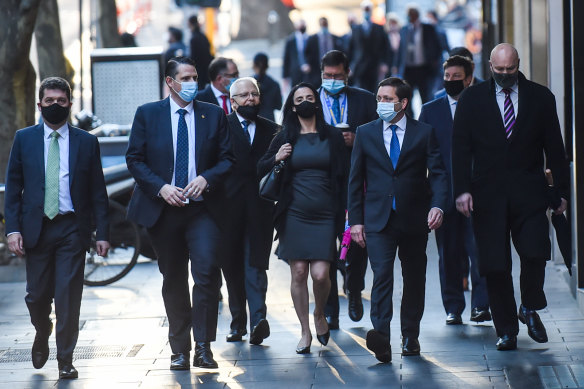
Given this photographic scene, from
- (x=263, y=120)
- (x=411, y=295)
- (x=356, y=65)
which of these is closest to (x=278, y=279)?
(x=263, y=120)

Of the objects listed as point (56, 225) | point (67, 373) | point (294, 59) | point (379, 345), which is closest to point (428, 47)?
point (294, 59)

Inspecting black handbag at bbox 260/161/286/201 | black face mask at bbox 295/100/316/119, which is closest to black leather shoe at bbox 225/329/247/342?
black handbag at bbox 260/161/286/201

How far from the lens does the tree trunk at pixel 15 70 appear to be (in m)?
13.7

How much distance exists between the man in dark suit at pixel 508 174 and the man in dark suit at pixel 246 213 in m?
1.69

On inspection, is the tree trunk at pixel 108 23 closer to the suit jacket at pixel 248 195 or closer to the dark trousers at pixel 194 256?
the suit jacket at pixel 248 195

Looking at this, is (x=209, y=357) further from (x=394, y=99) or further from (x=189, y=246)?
(x=394, y=99)

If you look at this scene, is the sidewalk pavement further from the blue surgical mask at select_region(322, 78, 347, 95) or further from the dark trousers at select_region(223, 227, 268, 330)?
the blue surgical mask at select_region(322, 78, 347, 95)

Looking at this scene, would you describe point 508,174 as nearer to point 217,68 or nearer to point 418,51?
point 217,68

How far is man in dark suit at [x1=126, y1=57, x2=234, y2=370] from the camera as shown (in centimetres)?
859

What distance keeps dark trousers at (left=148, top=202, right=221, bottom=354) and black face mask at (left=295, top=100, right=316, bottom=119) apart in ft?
3.16

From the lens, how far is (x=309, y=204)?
9.05 metres

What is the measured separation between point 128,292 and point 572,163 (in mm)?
4162

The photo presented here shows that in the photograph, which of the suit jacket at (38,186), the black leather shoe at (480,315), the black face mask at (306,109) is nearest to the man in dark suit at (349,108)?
the black leather shoe at (480,315)

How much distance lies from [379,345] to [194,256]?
1.29 metres
